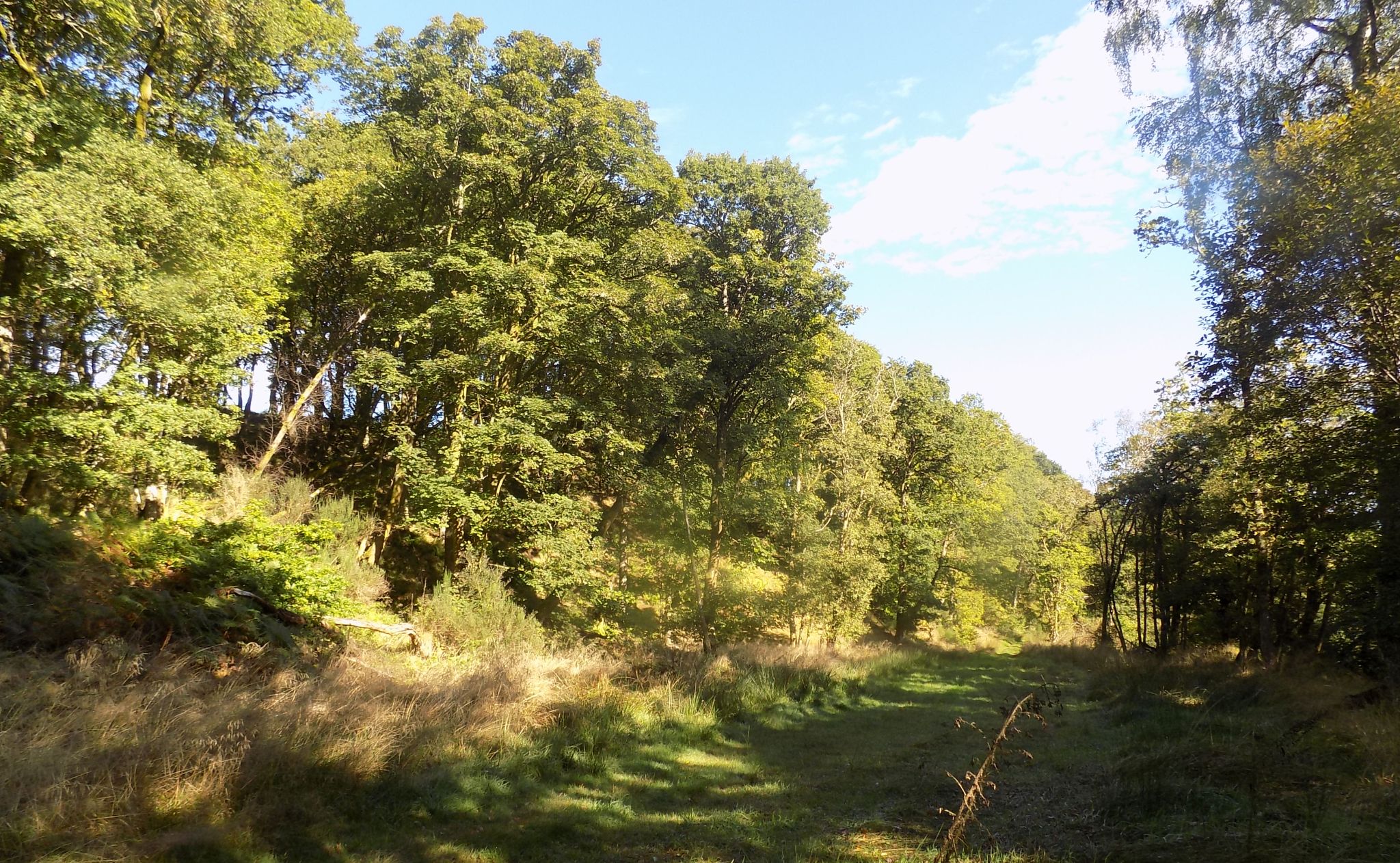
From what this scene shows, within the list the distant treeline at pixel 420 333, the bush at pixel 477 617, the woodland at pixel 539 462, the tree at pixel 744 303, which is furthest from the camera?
the tree at pixel 744 303

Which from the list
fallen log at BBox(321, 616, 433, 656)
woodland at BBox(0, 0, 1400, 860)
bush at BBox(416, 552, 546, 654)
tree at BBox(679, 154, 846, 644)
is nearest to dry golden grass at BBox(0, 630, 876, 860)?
woodland at BBox(0, 0, 1400, 860)

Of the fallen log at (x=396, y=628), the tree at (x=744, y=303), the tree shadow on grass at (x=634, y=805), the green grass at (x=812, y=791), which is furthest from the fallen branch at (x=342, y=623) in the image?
the tree at (x=744, y=303)

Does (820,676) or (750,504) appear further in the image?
(750,504)

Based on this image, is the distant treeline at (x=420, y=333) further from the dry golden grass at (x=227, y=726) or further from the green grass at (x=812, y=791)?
the green grass at (x=812, y=791)

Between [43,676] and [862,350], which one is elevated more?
[862,350]

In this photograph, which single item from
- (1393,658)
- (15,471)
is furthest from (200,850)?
(1393,658)

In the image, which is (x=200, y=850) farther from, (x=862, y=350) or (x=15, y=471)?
(x=862, y=350)

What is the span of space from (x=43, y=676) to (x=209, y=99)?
1430 centimetres

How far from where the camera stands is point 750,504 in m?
20.5

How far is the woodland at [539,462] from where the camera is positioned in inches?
243

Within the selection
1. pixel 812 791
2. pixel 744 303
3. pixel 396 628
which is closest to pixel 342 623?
pixel 396 628

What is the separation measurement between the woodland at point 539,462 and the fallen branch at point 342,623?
13cm

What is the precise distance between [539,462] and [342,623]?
6861 millimetres

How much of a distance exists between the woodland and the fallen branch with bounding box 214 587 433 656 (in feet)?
0.42
